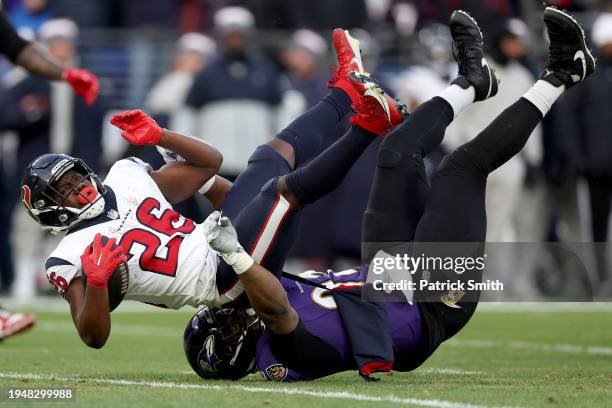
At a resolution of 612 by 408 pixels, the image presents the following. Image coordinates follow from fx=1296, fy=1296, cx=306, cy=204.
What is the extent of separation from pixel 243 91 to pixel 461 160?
675 cm

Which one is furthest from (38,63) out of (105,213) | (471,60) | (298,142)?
(471,60)

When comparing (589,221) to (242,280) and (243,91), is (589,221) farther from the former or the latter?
(242,280)

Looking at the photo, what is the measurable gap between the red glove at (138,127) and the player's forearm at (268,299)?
96 centimetres

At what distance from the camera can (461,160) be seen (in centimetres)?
641

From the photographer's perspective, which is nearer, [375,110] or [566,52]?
[375,110]

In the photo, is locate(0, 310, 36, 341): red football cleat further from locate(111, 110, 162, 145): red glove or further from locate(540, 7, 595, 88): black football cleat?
locate(540, 7, 595, 88): black football cleat

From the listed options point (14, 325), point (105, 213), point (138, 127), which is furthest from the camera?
point (14, 325)

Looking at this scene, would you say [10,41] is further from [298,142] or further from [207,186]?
[298,142]

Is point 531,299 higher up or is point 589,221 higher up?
point 589,221

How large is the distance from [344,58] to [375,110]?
30.1 inches

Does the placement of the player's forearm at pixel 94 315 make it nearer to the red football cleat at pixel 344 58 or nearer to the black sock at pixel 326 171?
the black sock at pixel 326 171

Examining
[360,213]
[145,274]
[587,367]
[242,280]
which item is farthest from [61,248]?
[360,213]

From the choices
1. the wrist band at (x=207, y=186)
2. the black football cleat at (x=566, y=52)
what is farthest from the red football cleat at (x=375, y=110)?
the wrist band at (x=207, y=186)

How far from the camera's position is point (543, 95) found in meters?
6.50
